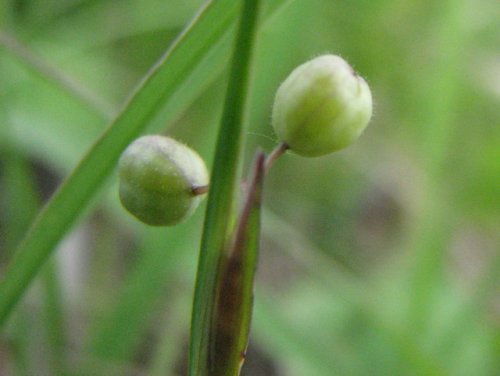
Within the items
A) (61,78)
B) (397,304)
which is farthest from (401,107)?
(61,78)

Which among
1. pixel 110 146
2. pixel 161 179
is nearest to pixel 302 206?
pixel 110 146

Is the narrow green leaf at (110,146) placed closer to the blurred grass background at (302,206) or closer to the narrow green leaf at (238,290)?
the narrow green leaf at (238,290)

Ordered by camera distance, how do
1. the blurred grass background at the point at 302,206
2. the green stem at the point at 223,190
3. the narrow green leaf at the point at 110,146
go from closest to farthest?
the green stem at the point at 223,190 < the narrow green leaf at the point at 110,146 < the blurred grass background at the point at 302,206

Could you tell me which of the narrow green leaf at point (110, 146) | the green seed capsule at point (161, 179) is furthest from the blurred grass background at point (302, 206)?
the green seed capsule at point (161, 179)

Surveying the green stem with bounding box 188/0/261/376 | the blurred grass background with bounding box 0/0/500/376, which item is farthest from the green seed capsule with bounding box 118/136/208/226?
the blurred grass background with bounding box 0/0/500/376

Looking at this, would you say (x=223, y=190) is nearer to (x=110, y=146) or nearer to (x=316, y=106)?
(x=316, y=106)

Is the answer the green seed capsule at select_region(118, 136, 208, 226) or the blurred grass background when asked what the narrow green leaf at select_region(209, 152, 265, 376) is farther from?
the blurred grass background
